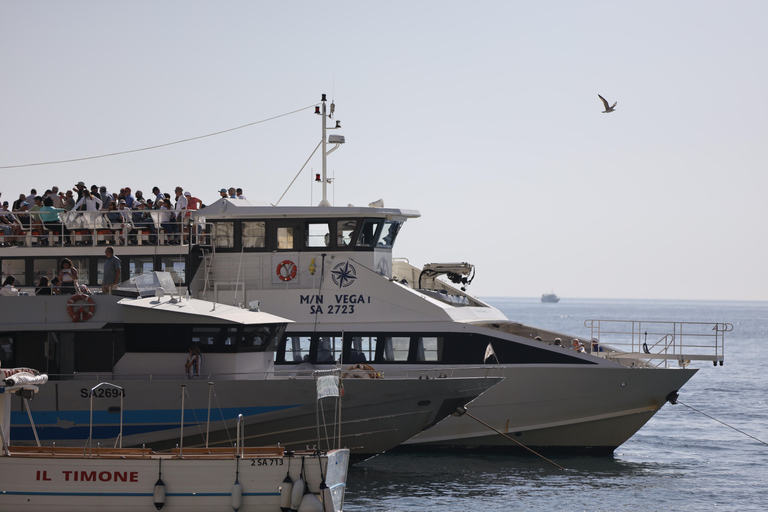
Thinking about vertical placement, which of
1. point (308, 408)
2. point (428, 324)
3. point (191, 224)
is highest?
point (191, 224)

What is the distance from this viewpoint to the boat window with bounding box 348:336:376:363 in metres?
22.8

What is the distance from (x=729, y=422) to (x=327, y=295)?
18.3 m

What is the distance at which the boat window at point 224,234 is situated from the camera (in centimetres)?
2319

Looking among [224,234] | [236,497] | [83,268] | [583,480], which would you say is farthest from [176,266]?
[583,480]

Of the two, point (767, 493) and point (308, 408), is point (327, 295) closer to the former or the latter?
point (308, 408)

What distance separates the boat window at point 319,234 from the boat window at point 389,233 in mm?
1245

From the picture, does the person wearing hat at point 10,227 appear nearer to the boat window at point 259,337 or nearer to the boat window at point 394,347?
the boat window at point 259,337

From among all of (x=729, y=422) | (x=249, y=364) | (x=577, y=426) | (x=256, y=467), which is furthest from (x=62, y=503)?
(x=729, y=422)

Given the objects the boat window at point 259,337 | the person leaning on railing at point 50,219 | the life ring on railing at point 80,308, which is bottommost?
the boat window at point 259,337

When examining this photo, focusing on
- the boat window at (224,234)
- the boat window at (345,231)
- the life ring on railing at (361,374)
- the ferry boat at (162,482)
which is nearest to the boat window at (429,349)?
the life ring on railing at (361,374)

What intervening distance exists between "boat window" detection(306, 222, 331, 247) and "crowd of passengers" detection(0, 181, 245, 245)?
2.86 m

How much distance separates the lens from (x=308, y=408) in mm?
19266

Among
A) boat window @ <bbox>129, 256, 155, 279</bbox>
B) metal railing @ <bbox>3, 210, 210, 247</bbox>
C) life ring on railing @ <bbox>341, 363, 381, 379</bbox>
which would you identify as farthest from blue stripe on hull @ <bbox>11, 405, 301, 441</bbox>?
metal railing @ <bbox>3, 210, 210, 247</bbox>

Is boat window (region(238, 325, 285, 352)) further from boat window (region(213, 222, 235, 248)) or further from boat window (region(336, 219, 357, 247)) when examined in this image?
boat window (region(213, 222, 235, 248))
